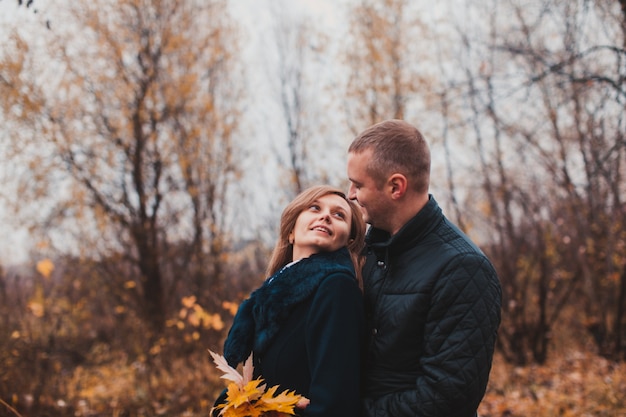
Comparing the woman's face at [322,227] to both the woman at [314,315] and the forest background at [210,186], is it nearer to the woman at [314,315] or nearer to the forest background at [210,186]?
the woman at [314,315]

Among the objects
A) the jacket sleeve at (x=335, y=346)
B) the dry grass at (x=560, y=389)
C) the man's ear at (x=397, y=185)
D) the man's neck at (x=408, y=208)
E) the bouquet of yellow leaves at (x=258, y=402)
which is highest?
the man's ear at (x=397, y=185)

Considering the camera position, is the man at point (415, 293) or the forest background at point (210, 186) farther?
the forest background at point (210, 186)

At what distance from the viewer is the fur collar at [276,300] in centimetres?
195

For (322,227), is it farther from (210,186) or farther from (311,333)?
(210,186)

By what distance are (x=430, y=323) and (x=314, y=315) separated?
40cm

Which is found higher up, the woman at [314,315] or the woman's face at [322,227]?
the woman's face at [322,227]

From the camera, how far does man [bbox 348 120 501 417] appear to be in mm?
1674

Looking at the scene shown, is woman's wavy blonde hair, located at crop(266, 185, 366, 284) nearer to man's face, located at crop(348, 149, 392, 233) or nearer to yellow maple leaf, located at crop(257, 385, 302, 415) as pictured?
man's face, located at crop(348, 149, 392, 233)

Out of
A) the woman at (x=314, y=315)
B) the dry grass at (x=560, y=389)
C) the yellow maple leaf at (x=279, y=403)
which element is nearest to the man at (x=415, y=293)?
the woman at (x=314, y=315)

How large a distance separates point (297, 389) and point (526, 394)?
556cm

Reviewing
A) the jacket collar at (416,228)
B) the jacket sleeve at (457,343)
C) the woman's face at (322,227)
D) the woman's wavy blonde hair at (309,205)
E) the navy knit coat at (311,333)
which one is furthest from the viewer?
the woman's wavy blonde hair at (309,205)

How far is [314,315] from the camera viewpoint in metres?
1.87

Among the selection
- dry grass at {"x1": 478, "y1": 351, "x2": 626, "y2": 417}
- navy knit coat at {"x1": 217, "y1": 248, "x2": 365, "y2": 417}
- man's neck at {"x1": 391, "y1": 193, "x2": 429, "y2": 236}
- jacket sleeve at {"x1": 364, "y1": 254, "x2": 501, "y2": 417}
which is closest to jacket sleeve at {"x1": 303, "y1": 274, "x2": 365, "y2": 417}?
navy knit coat at {"x1": 217, "y1": 248, "x2": 365, "y2": 417}

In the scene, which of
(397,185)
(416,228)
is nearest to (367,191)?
(397,185)
